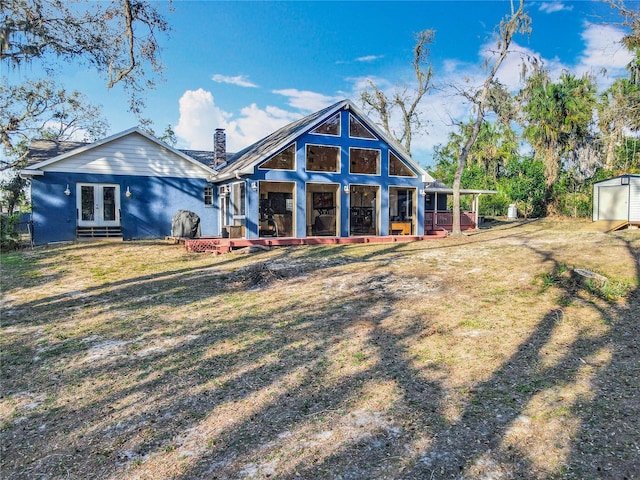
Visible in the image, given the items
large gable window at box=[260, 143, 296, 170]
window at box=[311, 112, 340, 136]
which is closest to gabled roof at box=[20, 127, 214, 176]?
large gable window at box=[260, 143, 296, 170]

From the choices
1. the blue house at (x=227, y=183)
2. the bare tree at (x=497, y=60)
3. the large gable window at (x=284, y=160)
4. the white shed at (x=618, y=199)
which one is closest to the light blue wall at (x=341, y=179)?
the blue house at (x=227, y=183)

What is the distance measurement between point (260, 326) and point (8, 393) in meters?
2.95

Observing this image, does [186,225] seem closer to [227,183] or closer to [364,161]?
[227,183]

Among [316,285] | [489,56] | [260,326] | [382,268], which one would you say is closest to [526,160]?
[489,56]

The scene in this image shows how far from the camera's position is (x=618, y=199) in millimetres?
21391

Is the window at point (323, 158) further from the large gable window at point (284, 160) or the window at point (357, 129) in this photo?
the window at point (357, 129)

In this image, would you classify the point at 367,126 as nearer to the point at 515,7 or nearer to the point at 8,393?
the point at 515,7

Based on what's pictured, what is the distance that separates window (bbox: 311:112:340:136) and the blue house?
39 millimetres

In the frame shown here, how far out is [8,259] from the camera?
1219 cm

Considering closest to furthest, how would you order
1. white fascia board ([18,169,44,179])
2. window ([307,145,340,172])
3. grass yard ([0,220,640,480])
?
1. grass yard ([0,220,640,480])
2. white fascia board ([18,169,44,179])
3. window ([307,145,340,172])

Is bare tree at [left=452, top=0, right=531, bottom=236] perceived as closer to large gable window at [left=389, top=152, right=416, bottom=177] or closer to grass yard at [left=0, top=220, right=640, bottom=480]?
large gable window at [left=389, top=152, right=416, bottom=177]

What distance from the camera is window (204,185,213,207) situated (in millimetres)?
18984

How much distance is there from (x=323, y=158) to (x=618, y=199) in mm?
15759

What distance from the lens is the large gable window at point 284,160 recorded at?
631 inches
